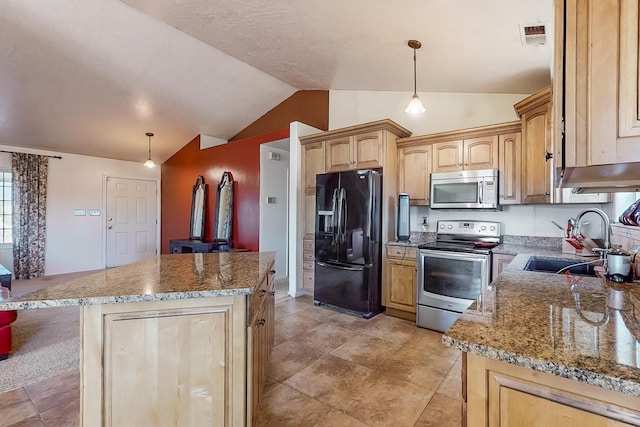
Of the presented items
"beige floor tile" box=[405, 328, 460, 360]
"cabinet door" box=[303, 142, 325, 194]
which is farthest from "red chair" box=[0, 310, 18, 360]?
"beige floor tile" box=[405, 328, 460, 360]

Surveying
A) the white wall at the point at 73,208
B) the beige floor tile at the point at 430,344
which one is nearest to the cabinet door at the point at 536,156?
the beige floor tile at the point at 430,344

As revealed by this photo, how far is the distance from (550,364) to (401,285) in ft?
9.42

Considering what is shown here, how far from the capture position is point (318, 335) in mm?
3041

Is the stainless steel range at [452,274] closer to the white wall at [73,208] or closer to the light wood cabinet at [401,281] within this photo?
the light wood cabinet at [401,281]

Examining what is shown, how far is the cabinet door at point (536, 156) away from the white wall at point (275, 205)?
11.8ft

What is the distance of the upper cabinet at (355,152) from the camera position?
3.67 m

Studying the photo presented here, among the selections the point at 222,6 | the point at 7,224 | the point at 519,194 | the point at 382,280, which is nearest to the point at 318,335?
the point at 382,280

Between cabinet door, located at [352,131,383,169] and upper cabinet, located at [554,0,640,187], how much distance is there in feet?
9.13

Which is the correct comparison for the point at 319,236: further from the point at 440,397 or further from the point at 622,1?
the point at 622,1

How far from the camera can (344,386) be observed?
2.15m

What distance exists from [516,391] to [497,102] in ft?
11.7

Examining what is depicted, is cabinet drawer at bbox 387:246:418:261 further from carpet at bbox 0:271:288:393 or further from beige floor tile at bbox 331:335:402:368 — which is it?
carpet at bbox 0:271:288:393

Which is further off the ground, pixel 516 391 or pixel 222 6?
pixel 222 6

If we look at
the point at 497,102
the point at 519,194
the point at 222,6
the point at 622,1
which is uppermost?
the point at 222,6
